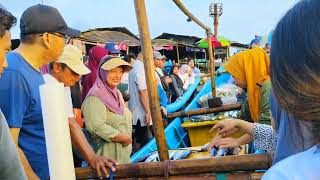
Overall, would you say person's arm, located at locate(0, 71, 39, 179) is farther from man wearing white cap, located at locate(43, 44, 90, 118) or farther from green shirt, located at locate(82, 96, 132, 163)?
green shirt, located at locate(82, 96, 132, 163)

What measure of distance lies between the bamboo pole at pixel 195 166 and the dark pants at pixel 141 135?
115 inches

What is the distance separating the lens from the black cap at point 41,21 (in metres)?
2.12

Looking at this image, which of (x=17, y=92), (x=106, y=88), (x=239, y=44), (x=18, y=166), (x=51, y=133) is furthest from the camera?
(x=239, y=44)

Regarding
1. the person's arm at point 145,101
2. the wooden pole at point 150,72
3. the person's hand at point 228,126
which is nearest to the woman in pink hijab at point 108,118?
the wooden pole at point 150,72

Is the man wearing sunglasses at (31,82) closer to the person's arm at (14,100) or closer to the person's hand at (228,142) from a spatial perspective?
the person's arm at (14,100)

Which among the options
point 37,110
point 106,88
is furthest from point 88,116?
point 37,110

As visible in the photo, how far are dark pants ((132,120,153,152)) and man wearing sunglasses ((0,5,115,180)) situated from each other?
2.88m

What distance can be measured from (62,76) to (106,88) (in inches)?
19.4

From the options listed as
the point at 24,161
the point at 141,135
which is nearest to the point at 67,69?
the point at 24,161

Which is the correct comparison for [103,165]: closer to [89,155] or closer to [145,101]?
[89,155]

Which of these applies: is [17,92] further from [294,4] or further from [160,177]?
[294,4]

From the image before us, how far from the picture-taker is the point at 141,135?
5.09 metres

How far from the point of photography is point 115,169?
2.07 metres

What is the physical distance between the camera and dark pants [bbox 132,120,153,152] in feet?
16.5
